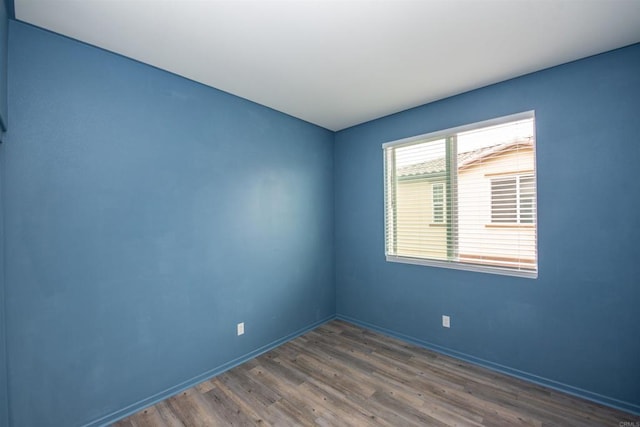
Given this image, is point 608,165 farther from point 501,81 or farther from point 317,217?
point 317,217

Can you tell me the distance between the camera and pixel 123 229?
199cm

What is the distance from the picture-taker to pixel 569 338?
2.15m

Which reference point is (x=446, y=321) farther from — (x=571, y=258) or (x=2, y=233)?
(x=2, y=233)

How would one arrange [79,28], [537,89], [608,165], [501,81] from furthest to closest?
[501,81] → [537,89] → [608,165] → [79,28]

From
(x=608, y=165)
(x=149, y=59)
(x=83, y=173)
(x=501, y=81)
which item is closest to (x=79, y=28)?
(x=149, y=59)

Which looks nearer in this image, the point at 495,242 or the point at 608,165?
the point at 608,165

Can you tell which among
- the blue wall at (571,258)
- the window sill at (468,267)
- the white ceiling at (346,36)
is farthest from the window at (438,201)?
the white ceiling at (346,36)

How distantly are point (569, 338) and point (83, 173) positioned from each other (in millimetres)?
3885

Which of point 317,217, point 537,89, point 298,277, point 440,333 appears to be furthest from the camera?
point 317,217

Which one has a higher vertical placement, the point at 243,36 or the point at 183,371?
the point at 243,36

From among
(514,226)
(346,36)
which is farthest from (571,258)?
(346,36)

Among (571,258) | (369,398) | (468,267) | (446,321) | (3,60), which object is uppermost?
(3,60)

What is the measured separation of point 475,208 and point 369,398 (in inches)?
78.4

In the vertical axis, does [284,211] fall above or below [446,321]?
above
